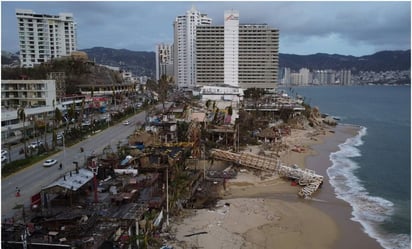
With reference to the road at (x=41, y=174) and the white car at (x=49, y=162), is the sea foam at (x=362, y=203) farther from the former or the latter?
the white car at (x=49, y=162)

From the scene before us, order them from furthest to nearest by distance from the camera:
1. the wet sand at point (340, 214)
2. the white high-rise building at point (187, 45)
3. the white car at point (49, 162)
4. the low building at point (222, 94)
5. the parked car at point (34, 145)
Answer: the white high-rise building at point (187, 45), the low building at point (222, 94), the parked car at point (34, 145), the white car at point (49, 162), the wet sand at point (340, 214)

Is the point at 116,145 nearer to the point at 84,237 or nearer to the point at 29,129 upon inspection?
the point at 29,129

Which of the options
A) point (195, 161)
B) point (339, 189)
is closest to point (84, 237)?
point (195, 161)

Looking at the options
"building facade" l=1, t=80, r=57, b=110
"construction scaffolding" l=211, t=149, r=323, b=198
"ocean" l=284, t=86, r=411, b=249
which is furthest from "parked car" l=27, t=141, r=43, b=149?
"ocean" l=284, t=86, r=411, b=249

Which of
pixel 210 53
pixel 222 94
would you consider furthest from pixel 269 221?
pixel 210 53

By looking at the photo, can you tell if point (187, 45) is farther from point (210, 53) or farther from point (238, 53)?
point (238, 53)

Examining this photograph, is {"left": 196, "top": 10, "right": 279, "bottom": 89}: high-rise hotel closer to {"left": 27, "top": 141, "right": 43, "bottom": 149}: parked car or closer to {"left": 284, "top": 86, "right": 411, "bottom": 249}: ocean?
{"left": 284, "top": 86, "right": 411, "bottom": 249}: ocean

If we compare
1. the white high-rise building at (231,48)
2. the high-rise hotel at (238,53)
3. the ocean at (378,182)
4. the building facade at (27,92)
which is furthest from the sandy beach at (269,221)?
the high-rise hotel at (238,53)
